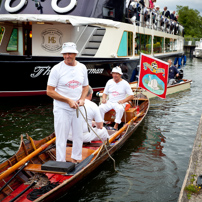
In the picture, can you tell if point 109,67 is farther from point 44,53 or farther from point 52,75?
point 52,75

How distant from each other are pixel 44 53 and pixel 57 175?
8792 millimetres

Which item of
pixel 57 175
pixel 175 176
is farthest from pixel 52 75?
pixel 175 176

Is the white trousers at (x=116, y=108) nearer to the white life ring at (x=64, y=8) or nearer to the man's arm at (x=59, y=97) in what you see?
the man's arm at (x=59, y=97)

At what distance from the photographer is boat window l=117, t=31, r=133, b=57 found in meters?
14.3

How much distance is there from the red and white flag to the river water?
3.24 feet

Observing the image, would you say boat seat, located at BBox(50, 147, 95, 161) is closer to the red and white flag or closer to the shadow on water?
the shadow on water

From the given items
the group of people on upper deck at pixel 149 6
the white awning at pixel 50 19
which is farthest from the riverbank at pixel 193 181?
the group of people on upper deck at pixel 149 6

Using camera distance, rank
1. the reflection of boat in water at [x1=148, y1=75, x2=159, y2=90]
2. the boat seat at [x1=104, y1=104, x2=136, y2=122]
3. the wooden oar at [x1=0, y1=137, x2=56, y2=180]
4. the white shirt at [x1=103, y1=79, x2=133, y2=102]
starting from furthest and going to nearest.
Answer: the reflection of boat in water at [x1=148, y1=75, x2=159, y2=90], the boat seat at [x1=104, y1=104, x2=136, y2=122], the white shirt at [x1=103, y1=79, x2=133, y2=102], the wooden oar at [x1=0, y1=137, x2=56, y2=180]

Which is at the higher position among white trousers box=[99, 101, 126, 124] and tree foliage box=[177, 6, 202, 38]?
tree foliage box=[177, 6, 202, 38]

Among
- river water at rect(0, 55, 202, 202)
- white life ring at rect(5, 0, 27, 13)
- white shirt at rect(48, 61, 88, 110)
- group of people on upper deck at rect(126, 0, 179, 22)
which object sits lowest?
river water at rect(0, 55, 202, 202)

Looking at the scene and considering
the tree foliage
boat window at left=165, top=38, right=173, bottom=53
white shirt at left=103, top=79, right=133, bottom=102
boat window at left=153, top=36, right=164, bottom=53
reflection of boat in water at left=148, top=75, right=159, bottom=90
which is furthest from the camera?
the tree foliage

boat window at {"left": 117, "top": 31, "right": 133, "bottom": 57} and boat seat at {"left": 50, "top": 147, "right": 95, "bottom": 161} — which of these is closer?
boat seat at {"left": 50, "top": 147, "right": 95, "bottom": 161}

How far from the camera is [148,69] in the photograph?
10.3 metres

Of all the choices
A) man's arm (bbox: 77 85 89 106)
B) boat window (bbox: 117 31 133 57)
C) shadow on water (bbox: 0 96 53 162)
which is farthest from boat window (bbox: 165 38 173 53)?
man's arm (bbox: 77 85 89 106)
